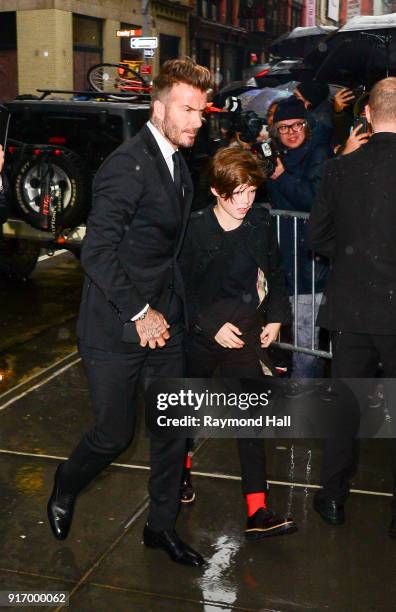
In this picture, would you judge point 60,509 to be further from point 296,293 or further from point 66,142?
point 66,142

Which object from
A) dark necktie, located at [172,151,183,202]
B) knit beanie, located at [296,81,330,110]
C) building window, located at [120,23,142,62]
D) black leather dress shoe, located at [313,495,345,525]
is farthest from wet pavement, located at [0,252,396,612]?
building window, located at [120,23,142,62]

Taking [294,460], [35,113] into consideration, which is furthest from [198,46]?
[294,460]

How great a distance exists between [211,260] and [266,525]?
1292mm

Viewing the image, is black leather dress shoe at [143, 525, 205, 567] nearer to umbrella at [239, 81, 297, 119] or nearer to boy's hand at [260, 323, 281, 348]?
boy's hand at [260, 323, 281, 348]

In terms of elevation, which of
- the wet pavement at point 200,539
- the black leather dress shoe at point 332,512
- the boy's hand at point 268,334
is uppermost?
the boy's hand at point 268,334

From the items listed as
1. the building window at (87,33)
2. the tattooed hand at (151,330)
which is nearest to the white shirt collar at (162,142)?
the tattooed hand at (151,330)

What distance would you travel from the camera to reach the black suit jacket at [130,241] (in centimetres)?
340

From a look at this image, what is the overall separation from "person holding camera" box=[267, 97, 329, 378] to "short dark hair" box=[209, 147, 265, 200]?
183 cm

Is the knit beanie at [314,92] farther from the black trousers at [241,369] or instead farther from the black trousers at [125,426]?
the black trousers at [125,426]

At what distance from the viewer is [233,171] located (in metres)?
3.84

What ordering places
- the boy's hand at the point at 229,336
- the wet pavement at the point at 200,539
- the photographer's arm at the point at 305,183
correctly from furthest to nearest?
the photographer's arm at the point at 305,183 < the boy's hand at the point at 229,336 < the wet pavement at the point at 200,539

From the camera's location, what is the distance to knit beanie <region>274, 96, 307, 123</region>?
5570 millimetres

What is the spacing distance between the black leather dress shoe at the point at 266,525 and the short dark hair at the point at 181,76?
200 cm

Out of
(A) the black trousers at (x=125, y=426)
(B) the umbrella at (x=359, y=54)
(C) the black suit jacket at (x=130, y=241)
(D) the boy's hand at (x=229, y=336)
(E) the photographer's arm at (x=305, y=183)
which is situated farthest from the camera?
(B) the umbrella at (x=359, y=54)
